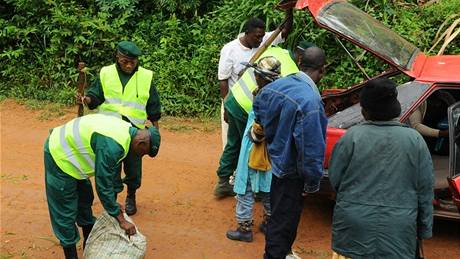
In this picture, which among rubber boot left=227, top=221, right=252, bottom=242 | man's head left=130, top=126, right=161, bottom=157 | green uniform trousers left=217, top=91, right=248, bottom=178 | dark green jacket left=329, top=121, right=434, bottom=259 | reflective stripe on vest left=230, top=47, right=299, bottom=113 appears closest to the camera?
dark green jacket left=329, top=121, right=434, bottom=259

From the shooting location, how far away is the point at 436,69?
5.19 meters

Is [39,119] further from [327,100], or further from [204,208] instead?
[327,100]

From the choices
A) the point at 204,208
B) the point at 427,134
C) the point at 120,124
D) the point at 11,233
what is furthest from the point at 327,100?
the point at 11,233

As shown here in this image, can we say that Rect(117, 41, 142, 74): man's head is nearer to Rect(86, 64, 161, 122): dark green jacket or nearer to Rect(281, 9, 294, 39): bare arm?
Rect(86, 64, 161, 122): dark green jacket

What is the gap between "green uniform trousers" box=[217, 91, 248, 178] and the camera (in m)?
5.42

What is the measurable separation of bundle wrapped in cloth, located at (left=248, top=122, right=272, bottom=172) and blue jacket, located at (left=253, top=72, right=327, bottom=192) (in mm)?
536

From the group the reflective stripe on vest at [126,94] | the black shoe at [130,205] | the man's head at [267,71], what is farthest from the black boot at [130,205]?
the man's head at [267,71]

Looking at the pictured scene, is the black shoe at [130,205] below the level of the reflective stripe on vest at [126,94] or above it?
below

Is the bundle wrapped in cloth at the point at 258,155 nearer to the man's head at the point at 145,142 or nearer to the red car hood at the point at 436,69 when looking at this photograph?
the man's head at the point at 145,142

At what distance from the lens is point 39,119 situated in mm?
8555

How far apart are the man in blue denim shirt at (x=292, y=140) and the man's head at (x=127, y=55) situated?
1.23 meters

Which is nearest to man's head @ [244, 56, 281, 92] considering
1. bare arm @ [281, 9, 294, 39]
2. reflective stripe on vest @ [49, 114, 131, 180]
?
reflective stripe on vest @ [49, 114, 131, 180]

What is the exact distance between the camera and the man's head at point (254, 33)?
5.80 m

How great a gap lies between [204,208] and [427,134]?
2137 mm
